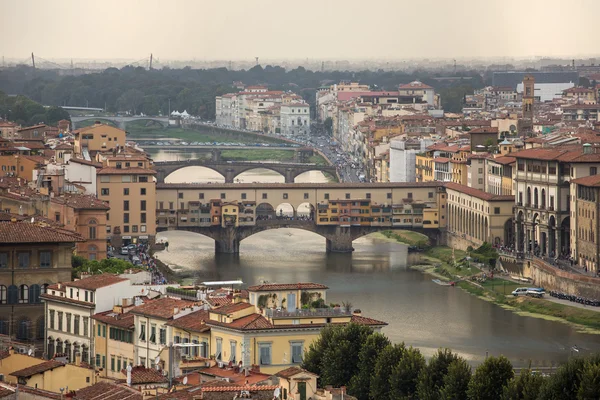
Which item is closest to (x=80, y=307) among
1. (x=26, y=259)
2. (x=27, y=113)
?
(x=26, y=259)

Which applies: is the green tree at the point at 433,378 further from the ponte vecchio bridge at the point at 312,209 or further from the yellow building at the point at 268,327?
the ponte vecchio bridge at the point at 312,209

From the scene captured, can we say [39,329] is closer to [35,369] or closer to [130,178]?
[35,369]

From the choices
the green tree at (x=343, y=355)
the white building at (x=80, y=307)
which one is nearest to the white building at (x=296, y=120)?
the white building at (x=80, y=307)

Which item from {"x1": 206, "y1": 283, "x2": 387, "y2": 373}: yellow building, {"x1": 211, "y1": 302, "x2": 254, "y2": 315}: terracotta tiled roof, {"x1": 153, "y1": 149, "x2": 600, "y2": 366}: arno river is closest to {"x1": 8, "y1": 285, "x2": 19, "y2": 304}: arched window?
{"x1": 206, "y1": 283, "x2": 387, "y2": 373}: yellow building

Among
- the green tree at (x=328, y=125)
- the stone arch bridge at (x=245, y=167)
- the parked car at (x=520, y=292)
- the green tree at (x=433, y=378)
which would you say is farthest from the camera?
the green tree at (x=328, y=125)

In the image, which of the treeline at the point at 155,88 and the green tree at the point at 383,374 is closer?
the green tree at the point at 383,374
